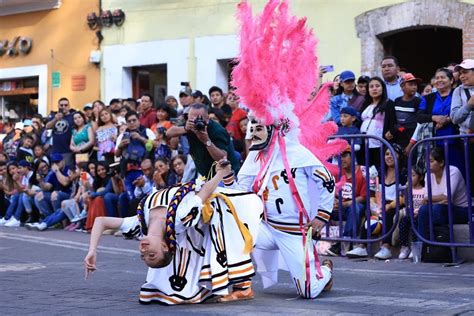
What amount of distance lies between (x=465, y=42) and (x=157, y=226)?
32.5 feet

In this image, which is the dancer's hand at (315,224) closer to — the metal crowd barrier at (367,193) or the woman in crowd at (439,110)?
the metal crowd barrier at (367,193)

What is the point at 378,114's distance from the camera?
12547mm

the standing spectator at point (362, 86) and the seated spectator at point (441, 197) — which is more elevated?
the standing spectator at point (362, 86)

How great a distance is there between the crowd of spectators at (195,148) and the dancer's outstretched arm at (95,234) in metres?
1.53

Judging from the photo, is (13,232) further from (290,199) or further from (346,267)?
(290,199)

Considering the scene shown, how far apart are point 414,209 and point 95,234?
4.59 m

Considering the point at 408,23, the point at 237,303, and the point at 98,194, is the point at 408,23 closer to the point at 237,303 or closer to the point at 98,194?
the point at 98,194

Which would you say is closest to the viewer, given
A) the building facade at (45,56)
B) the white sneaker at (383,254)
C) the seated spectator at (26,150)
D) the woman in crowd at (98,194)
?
the white sneaker at (383,254)

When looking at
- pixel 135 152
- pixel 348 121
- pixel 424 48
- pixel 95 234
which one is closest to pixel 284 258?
pixel 95 234

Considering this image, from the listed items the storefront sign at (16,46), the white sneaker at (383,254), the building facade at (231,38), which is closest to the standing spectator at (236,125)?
the building facade at (231,38)

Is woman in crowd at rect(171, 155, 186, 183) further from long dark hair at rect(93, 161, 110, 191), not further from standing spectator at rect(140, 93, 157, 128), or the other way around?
standing spectator at rect(140, 93, 157, 128)

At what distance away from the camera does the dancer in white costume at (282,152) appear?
8258 mm

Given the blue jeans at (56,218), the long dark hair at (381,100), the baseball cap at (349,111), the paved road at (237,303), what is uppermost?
the long dark hair at (381,100)

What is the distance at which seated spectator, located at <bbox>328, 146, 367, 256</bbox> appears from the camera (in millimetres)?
11766
